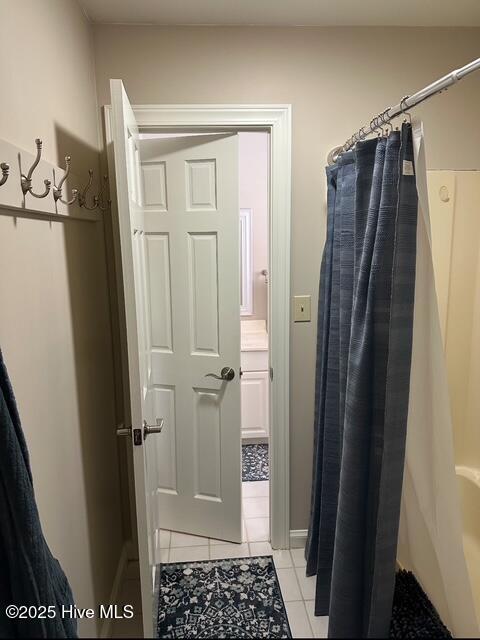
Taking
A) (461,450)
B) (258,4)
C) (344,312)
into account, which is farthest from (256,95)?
(461,450)

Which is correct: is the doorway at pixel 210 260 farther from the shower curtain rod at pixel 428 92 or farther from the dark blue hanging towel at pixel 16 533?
the dark blue hanging towel at pixel 16 533

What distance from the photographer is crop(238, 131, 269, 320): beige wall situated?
3453 millimetres

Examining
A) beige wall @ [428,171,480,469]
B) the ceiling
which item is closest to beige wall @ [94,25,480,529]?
the ceiling

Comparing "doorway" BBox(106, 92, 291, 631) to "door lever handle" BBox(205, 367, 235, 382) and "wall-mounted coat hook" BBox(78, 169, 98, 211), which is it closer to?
"door lever handle" BBox(205, 367, 235, 382)

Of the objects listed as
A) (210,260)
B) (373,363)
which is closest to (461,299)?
(373,363)

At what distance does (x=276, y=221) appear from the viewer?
197 cm

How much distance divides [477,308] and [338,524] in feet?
4.47

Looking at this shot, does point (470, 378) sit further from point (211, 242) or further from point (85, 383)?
point (85, 383)

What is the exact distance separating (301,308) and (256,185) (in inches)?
69.5

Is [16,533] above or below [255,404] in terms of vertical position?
above

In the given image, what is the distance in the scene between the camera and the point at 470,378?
85.6 inches

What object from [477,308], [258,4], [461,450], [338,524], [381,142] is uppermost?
[258,4]

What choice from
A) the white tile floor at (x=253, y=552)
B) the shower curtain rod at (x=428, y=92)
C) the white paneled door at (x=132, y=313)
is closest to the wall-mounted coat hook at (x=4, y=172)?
the white paneled door at (x=132, y=313)

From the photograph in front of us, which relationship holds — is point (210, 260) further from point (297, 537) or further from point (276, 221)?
point (297, 537)
